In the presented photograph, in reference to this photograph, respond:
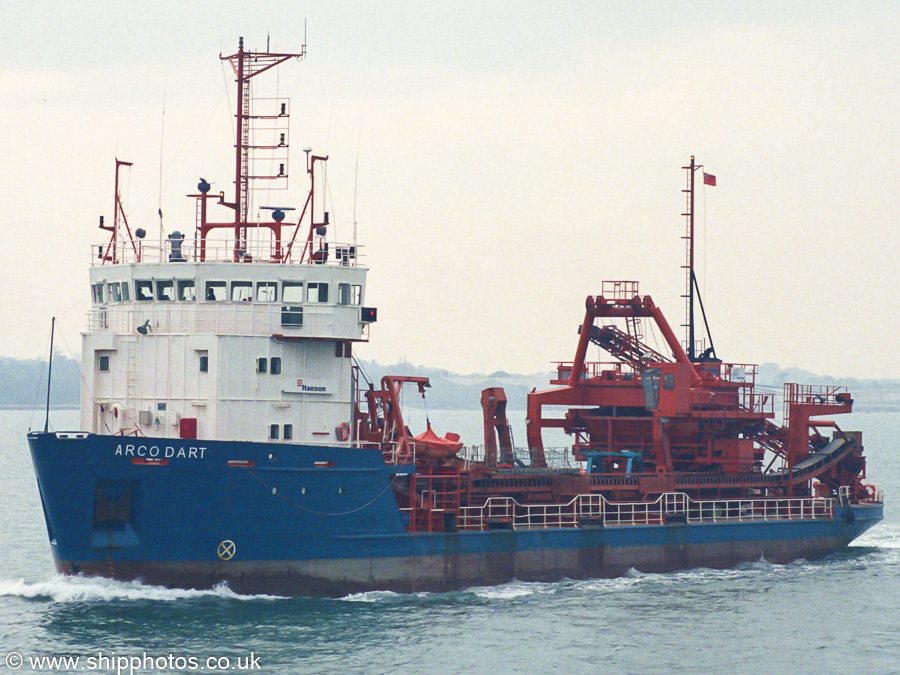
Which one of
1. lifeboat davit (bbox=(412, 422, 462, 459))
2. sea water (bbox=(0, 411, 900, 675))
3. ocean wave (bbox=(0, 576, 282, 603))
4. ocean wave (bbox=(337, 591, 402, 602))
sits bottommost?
sea water (bbox=(0, 411, 900, 675))

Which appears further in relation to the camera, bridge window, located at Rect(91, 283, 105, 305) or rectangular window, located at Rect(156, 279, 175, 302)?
Answer: bridge window, located at Rect(91, 283, 105, 305)

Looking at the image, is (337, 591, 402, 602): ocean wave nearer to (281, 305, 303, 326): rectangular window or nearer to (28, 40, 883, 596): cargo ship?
(28, 40, 883, 596): cargo ship

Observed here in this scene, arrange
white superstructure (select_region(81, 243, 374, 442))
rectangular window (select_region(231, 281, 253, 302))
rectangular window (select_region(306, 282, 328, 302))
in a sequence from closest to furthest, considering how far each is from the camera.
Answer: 1. white superstructure (select_region(81, 243, 374, 442))
2. rectangular window (select_region(231, 281, 253, 302))
3. rectangular window (select_region(306, 282, 328, 302))

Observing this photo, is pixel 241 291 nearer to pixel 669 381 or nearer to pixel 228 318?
pixel 228 318

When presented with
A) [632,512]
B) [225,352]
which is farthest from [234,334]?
[632,512]

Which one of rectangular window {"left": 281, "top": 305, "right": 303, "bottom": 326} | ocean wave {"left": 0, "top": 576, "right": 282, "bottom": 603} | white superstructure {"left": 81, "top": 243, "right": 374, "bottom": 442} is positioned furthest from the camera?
rectangular window {"left": 281, "top": 305, "right": 303, "bottom": 326}

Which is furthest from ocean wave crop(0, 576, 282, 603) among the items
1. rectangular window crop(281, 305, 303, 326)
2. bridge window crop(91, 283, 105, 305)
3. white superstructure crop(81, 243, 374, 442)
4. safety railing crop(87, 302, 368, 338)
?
bridge window crop(91, 283, 105, 305)

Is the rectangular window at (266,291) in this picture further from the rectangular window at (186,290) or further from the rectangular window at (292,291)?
the rectangular window at (186,290)

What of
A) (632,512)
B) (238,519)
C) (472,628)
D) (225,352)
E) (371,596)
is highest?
(225,352)

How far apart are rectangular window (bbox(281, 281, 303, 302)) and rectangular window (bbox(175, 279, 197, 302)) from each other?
2.35 m

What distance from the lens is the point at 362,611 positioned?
100 ft

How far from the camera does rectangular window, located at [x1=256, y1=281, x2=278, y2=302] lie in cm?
3225

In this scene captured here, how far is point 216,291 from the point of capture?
32312mm

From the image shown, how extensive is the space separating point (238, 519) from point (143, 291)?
22.4 feet
